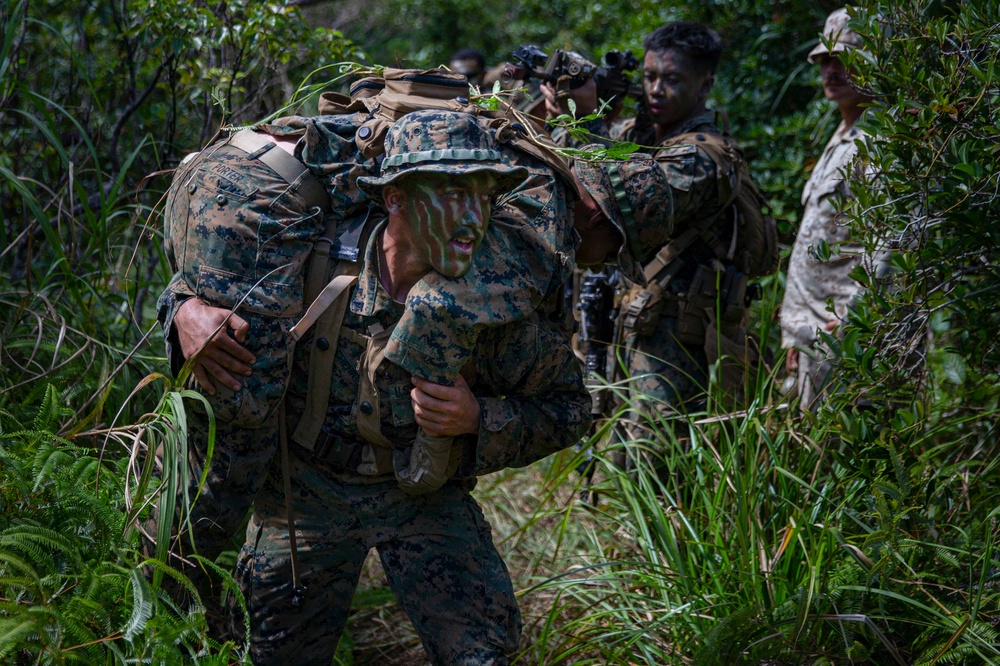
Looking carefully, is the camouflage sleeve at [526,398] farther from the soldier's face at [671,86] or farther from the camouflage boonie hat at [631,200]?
the soldier's face at [671,86]

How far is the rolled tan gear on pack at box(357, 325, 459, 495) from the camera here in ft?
7.13

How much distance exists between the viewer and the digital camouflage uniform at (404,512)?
7.29ft

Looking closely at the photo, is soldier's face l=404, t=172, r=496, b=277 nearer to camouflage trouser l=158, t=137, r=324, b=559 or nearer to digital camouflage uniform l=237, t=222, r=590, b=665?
digital camouflage uniform l=237, t=222, r=590, b=665

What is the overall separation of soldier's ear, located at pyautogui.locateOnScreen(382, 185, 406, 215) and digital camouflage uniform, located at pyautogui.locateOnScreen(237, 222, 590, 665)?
0.51 ft

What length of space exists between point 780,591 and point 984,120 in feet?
4.70

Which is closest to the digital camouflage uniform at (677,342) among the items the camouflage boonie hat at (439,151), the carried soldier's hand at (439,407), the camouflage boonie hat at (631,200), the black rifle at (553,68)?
the black rifle at (553,68)

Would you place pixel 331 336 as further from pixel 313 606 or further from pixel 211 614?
pixel 211 614

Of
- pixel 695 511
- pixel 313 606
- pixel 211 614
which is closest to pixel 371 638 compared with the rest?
pixel 211 614

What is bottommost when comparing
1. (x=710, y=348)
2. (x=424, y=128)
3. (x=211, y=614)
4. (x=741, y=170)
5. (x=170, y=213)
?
(x=211, y=614)

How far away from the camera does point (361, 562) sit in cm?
238

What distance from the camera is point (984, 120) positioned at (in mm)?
2537

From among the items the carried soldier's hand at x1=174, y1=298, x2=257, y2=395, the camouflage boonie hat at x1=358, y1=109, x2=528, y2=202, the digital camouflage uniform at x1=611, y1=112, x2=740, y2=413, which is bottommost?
the digital camouflage uniform at x1=611, y1=112, x2=740, y2=413

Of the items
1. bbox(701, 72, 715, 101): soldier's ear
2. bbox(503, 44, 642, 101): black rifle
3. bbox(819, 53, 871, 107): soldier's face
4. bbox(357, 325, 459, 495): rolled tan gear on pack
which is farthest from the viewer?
bbox(701, 72, 715, 101): soldier's ear

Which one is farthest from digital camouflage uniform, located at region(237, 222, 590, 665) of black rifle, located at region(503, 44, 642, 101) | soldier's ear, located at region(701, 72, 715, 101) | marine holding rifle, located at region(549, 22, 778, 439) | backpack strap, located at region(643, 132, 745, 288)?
soldier's ear, located at region(701, 72, 715, 101)
